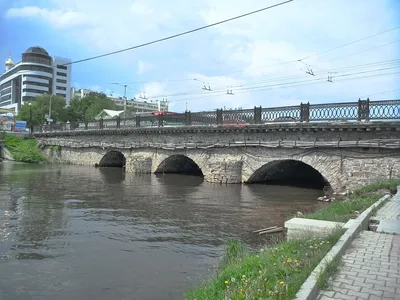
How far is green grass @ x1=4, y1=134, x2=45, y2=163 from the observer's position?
43.1 metres

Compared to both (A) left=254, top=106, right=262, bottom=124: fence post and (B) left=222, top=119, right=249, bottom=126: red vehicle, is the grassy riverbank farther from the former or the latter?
(B) left=222, top=119, right=249, bottom=126: red vehicle

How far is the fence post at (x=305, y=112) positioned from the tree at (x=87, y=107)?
59.7 meters

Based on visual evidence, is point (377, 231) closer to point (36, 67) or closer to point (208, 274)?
point (208, 274)

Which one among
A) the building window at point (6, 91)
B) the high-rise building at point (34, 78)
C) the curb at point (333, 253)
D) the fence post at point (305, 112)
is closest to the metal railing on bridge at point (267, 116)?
the fence post at point (305, 112)

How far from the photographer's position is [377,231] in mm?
7527

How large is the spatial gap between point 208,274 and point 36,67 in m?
119

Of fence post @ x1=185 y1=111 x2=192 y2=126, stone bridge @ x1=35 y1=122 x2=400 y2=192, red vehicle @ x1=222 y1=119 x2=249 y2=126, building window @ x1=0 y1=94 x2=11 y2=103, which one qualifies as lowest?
stone bridge @ x1=35 y1=122 x2=400 y2=192

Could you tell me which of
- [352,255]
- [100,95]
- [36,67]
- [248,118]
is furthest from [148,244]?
[36,67]

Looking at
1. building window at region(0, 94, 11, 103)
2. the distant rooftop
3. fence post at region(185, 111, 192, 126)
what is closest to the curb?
fence post at region(185, 111, 192, 126)

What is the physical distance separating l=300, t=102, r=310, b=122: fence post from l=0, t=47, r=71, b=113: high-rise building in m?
101

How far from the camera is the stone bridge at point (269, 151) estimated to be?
1659cm

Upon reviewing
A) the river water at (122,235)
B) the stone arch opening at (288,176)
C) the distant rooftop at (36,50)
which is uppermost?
the distant rooftop at (36,50)

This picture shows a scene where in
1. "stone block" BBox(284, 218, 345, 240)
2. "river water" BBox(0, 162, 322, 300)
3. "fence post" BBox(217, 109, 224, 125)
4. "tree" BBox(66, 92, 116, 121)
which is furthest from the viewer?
"tree" BBox(66, 92, 116, 121)

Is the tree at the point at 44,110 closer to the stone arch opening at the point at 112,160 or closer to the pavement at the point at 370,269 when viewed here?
the stone arch opening at the point at 112,160
